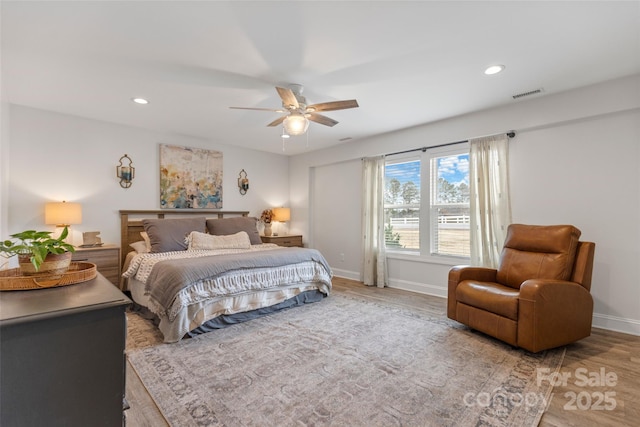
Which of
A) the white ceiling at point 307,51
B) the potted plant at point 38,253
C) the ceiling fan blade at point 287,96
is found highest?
the white ceiling at point 307,51

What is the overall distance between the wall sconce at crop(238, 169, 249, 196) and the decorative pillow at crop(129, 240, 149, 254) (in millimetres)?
1991

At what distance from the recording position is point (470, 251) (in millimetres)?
3869

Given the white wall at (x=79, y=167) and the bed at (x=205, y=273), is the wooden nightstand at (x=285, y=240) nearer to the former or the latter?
the bed at (x=205, y=273)

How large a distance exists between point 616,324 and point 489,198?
5.70 ft

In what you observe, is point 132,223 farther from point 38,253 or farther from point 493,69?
point 493,69

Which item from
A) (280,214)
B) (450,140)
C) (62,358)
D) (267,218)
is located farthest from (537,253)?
(267,218)

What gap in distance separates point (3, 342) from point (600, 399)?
117 inches

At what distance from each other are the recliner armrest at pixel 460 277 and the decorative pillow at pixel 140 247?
12.8 ft

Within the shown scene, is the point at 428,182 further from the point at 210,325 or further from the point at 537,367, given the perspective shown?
the point at 210,325

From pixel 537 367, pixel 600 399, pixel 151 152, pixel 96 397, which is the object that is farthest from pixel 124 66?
pixel 600 399

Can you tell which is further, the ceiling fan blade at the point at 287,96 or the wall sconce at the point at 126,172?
the wall sconce at the point at 126,172

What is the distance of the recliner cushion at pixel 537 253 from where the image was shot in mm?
2719

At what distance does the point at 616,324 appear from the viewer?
296 cm

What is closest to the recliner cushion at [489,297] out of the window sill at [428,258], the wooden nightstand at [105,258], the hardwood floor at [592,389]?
the hardwood floor at [592,389]
